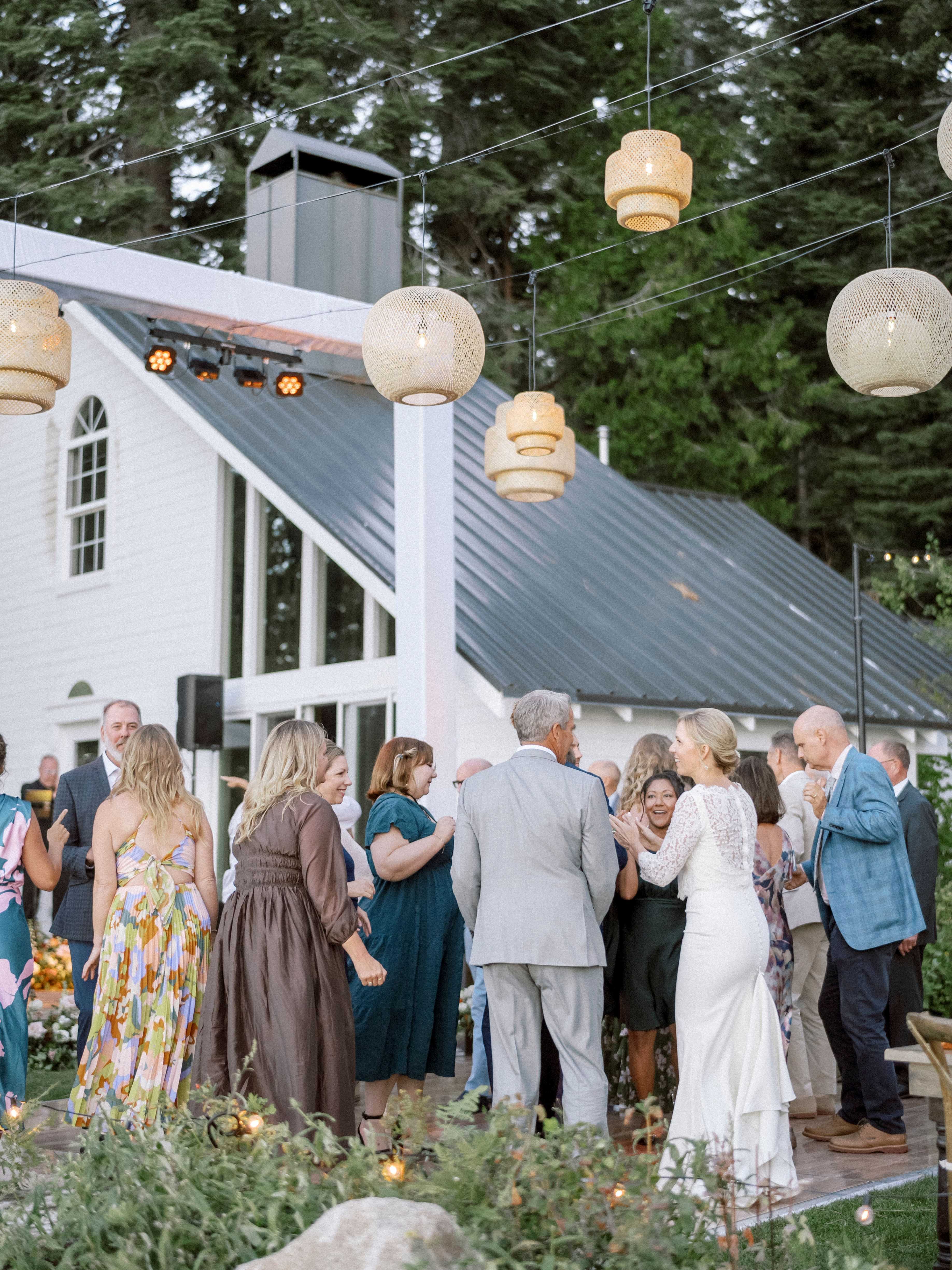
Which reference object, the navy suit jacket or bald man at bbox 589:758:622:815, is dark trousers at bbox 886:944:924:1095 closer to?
bald man at bbox 589:758:622:815

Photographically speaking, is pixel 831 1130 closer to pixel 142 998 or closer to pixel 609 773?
pixel 609 773

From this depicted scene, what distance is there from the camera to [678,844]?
530 cm

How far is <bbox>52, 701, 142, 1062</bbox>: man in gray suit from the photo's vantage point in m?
6.56

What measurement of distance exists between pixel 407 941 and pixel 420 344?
2.65 m

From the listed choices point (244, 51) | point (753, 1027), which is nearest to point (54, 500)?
point (244, 51)

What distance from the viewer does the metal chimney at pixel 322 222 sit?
44.6 feet

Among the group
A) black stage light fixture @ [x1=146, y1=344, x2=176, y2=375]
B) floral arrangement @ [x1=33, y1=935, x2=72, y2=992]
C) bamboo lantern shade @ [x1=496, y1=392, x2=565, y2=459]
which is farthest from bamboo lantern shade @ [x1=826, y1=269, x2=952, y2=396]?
floral arrangement @ [x1=33, y1=935, x2=72, y2=992]

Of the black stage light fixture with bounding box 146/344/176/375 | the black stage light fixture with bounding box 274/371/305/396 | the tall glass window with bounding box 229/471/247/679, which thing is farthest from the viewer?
the tall glass window with bounding box 229/471/247/679

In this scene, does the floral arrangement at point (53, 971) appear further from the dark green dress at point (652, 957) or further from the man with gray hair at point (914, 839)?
the man with gray hair at point (914, 839)

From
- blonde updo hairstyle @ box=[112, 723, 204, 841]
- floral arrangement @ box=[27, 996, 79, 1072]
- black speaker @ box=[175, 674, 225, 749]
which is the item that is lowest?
floral arrangement @ box=[27, 996, 79, 1072]

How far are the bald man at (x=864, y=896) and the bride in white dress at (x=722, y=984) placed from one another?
89cm

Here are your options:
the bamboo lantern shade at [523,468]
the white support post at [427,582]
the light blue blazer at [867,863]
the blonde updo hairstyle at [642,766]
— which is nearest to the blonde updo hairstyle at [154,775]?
the blonde updo hairstyle at [642,766]

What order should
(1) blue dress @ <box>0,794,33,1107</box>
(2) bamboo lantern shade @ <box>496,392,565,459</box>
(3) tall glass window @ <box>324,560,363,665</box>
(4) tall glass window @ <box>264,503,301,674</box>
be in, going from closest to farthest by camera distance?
1. (1) blue dress @ <box>0,794,33,1107</box>
2. (2) bamboo lantern shade @ <box>496,392,565,459</box>
3. (3) tall glass window @ <box>324,560,363,665</box>
4. (4) tall glass window @ <box>264,503,301,674</box>

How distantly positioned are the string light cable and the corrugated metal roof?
68.1 inches
